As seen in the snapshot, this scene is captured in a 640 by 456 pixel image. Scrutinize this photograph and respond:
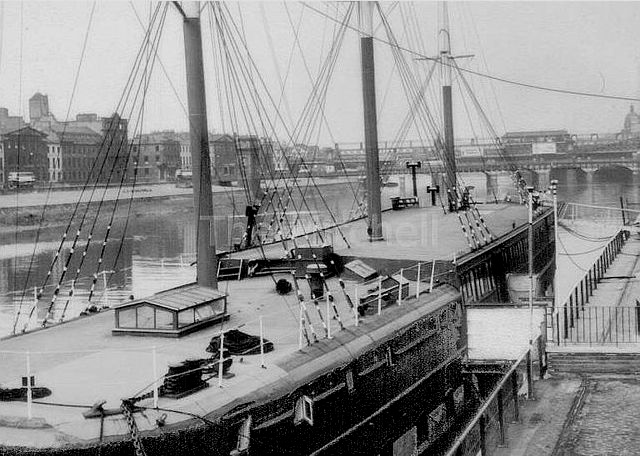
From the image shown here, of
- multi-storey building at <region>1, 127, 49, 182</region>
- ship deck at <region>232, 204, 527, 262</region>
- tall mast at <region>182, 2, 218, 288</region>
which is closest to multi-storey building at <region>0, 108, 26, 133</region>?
multi-storey building at <region>1, 127, 49, 182</region>

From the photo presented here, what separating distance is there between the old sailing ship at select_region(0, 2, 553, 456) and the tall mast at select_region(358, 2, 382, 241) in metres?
1.30

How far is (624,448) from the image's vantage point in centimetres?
1331

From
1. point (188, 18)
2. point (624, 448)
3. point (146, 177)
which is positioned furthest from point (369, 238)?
point (146, 177)

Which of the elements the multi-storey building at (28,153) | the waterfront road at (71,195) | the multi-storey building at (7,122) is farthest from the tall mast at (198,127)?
the multi-storey building at (7,122)

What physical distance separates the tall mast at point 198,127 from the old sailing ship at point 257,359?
31mm

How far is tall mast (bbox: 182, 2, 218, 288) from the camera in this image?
16281 mm

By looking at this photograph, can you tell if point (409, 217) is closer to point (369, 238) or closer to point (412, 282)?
point (369, 238)

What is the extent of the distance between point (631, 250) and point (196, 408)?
41.7 m

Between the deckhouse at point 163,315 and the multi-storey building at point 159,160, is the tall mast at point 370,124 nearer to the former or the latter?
the deckhouse at point 163,315

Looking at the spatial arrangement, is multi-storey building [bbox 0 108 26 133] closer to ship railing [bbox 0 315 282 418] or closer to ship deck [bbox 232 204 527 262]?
ship deck [bbox 232 204 527 262]

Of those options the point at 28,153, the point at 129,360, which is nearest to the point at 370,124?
the point at 129,360

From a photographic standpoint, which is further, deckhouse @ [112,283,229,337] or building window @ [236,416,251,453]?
deckhouse @ [112,283,229,337]

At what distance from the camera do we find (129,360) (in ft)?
40.0

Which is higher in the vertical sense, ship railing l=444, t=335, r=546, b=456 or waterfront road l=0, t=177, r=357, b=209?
waterfront road l=0, t=177, r=357, b=209
